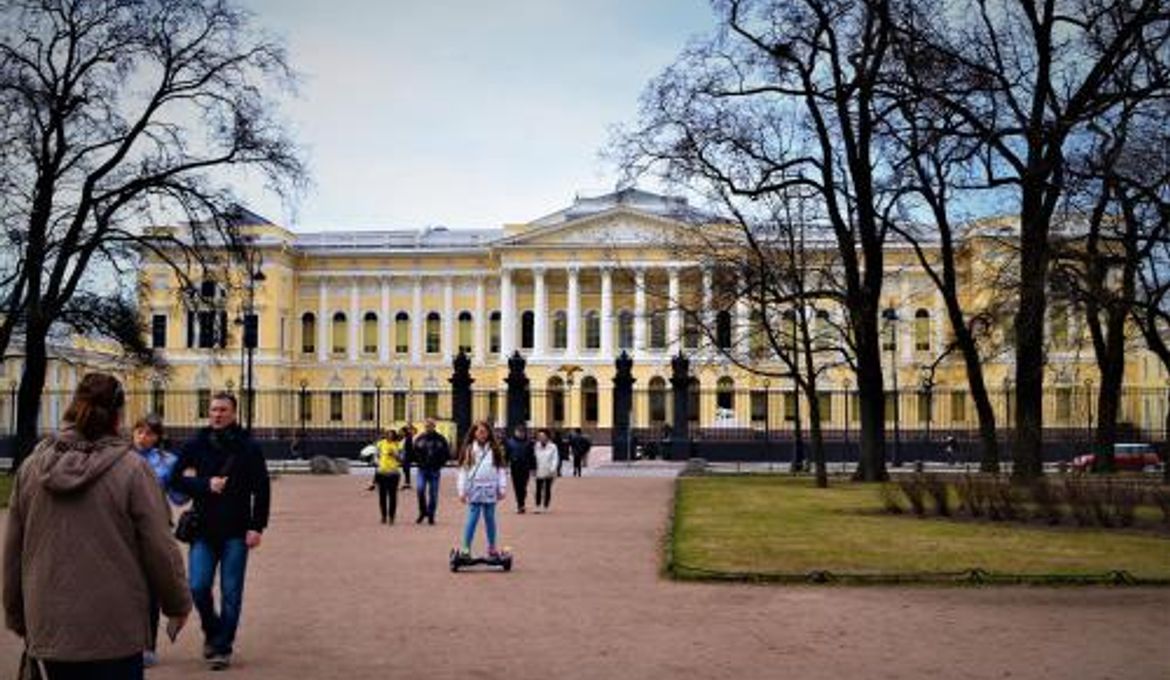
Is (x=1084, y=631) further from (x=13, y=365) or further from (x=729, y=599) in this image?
(x=13, y=365)

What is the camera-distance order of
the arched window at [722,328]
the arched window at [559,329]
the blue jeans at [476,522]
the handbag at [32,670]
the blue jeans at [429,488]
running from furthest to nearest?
the arched window at [559,329], the arched window at [722,328], the blue jeans at [429,488], the blue jeans at [476,522], the handbag at [32,670]

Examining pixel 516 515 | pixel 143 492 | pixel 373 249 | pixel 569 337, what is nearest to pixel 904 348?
pixel 569 337

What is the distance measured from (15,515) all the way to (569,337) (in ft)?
287

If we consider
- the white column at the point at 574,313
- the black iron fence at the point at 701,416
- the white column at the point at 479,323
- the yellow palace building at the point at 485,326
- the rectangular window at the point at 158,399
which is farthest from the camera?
the white column at the point at 479,323

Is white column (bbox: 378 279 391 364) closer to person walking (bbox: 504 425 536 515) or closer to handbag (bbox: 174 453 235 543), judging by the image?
person walking (bbox: 504 425 536 515)

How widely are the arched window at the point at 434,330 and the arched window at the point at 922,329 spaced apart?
32.3m

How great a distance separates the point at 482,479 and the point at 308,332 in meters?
84.7

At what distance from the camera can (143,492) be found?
219 inches

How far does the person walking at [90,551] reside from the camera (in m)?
5.39

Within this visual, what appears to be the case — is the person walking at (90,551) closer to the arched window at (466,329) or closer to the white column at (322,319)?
the arched window at (466,329)

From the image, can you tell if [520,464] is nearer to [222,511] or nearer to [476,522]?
[476,522]

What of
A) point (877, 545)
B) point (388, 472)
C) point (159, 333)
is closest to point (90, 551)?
point (877, 545)

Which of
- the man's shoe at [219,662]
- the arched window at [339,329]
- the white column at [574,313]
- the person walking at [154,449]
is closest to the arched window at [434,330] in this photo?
the arched window at [339,329]

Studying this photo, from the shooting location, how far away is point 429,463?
2209 cm
